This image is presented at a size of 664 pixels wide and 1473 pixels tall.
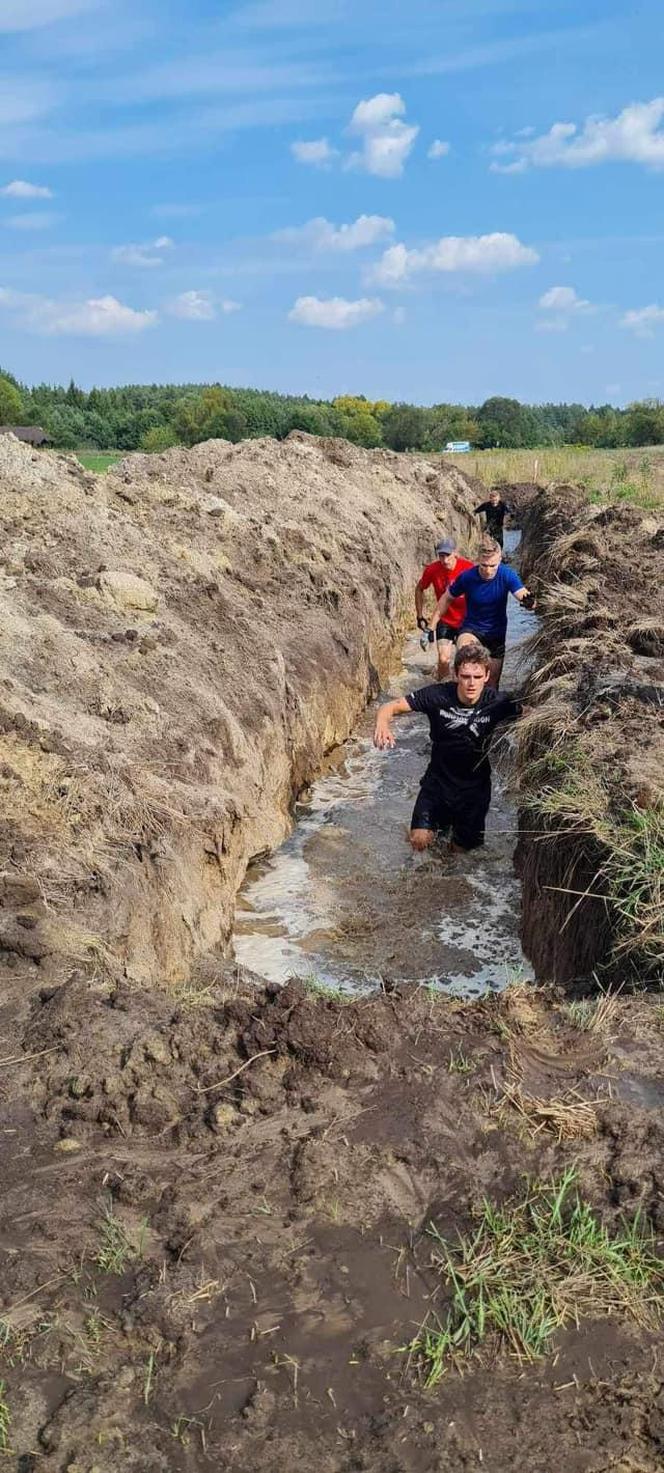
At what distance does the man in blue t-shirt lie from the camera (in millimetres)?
8719

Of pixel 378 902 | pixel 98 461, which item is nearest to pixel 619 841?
pixel 378 902

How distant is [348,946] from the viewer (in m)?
6.48

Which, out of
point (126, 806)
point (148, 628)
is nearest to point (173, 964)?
point (126, 806)

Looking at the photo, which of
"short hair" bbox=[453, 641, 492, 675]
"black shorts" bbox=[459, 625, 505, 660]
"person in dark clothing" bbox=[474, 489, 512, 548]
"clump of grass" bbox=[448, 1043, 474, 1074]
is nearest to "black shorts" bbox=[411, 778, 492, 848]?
"short hair" bbox=[453, 641, 492, 675]

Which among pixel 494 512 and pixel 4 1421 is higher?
pixel 494 512

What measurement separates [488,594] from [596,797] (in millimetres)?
3783

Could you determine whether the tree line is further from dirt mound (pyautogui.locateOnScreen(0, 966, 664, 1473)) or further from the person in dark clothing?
dirt mound (pyautogui.locateOnScreen(0, 966, 664, 1473))

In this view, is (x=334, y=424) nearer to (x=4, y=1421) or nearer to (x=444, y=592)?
(x=444, y=592)

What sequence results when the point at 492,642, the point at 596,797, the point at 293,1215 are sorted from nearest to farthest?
the point at 293,1215 < the point at 596,797 < the point at 492,642

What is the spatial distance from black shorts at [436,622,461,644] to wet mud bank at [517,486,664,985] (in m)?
0.89

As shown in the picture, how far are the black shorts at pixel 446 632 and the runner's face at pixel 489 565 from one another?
115cm

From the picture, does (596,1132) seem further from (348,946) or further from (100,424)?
(100,424)

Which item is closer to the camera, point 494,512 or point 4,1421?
point 4,1421

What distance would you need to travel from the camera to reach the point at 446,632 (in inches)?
400
